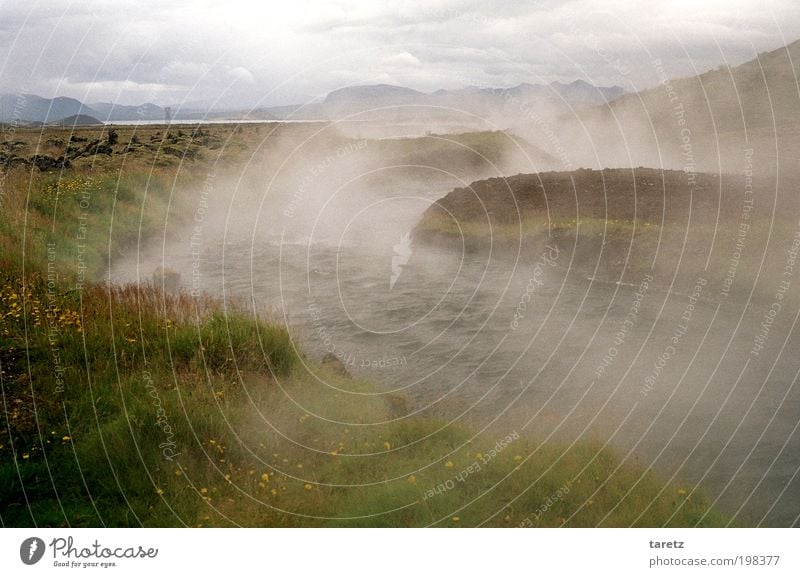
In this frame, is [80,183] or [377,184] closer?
[80,183]

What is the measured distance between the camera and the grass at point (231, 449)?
6.73m

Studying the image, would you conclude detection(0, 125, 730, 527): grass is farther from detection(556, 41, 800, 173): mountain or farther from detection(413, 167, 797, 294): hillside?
detection(556, 41, 800, 173): mountain

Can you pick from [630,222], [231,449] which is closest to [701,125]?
[630,222]

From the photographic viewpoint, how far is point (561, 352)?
11.6 meters

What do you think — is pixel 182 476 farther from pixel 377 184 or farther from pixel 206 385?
pixel 377 184

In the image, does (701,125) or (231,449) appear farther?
(701,125)

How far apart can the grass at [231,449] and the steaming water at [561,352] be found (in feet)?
2.93

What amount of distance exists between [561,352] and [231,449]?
249 inches

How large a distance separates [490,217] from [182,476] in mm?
12770

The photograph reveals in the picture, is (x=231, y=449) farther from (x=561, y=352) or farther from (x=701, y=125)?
(x=701, y=125)
